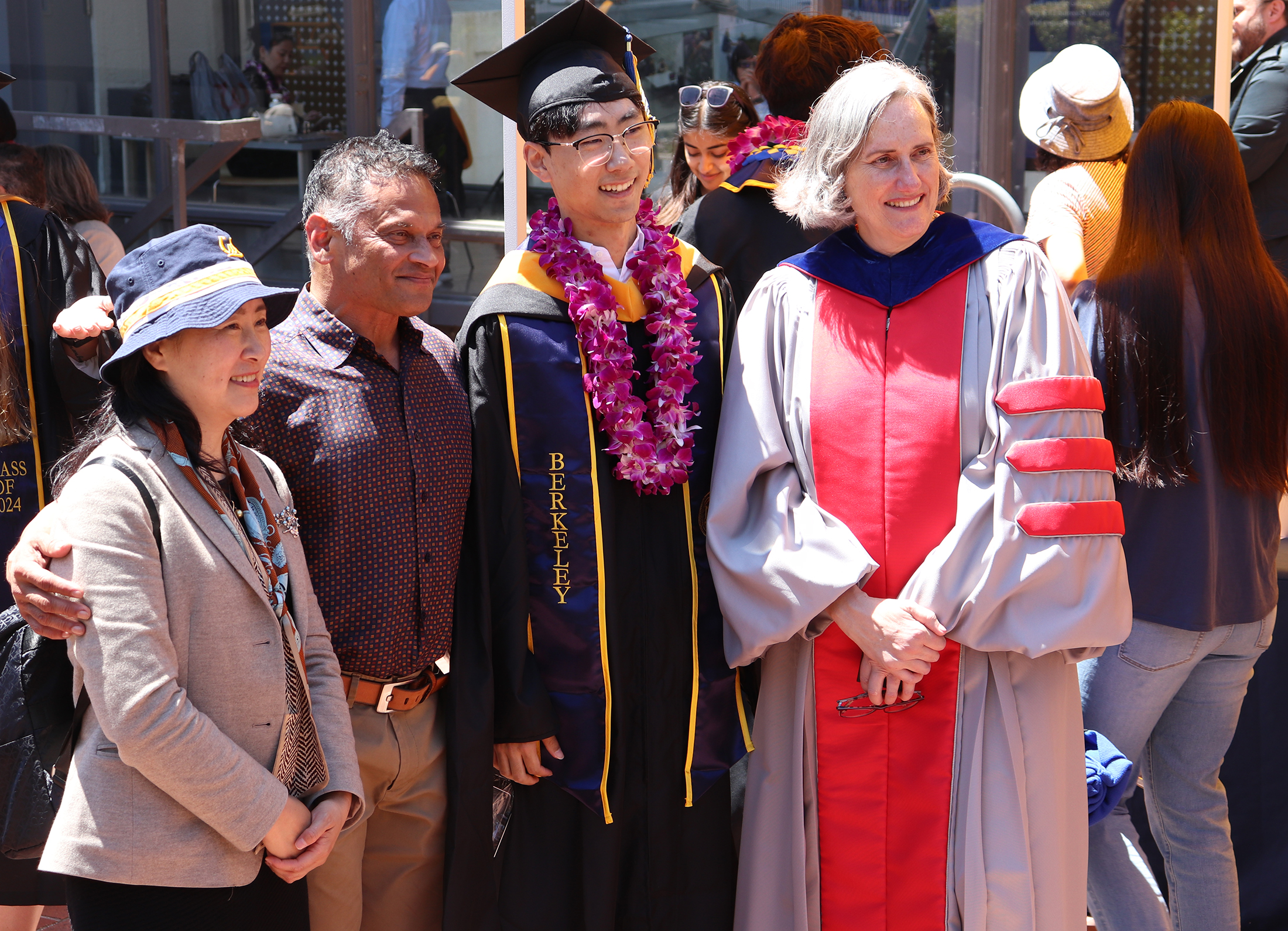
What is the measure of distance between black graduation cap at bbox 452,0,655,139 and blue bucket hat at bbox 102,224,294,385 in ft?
2.55

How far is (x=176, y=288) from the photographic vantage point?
1.98m

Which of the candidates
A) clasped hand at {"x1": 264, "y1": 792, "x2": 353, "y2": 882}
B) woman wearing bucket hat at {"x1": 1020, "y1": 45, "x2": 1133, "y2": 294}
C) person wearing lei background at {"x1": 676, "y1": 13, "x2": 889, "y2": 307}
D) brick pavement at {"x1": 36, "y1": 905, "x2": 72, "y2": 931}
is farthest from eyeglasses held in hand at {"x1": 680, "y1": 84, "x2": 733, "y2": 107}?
brick pavement at {"x1": 36, "y1": 905, "x2": 72, "y2": 931}

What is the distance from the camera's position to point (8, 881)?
281 cm

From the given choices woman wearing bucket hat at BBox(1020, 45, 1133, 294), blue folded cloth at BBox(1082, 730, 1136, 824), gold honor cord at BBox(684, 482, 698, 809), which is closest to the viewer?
gold honor cord at BBox(684, 482, 698, 809)

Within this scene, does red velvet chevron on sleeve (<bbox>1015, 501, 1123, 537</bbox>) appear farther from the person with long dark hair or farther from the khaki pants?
the person with long dark hair

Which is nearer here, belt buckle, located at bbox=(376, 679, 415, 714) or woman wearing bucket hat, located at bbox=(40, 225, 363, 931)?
woman wearing bucket hat, located at bbox=(40, 225, 363, 931)

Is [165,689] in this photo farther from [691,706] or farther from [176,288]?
[691,706]

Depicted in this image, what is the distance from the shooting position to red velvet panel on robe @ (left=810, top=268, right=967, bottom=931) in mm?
2438

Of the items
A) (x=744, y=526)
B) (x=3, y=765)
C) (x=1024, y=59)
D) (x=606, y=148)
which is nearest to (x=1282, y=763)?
(x=744, y=526)

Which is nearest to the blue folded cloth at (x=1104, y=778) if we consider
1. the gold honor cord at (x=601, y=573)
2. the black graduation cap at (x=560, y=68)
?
the gold honor cord at (x=601, y=573)

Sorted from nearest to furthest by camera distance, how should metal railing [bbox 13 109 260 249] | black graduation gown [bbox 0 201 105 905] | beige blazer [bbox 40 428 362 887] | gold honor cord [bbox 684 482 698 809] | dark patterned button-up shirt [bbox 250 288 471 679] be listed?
1. beige blazer [bbox 40 428 362 887]
2. dark patterned button-up shirt [bbox 250 288 471 679]
3. gold honor cord [bbox 684 482 698 809]
4. black graduation gown [bbox 0 201 105 905]
5. metal railing [bbox 13 109 260 249]

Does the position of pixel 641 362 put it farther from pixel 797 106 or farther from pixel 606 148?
pixel 797 106

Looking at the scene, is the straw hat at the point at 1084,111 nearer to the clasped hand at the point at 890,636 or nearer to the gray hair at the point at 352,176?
the clasped hand at the point at 890,636

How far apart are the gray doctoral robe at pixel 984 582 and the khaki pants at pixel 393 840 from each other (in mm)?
666
